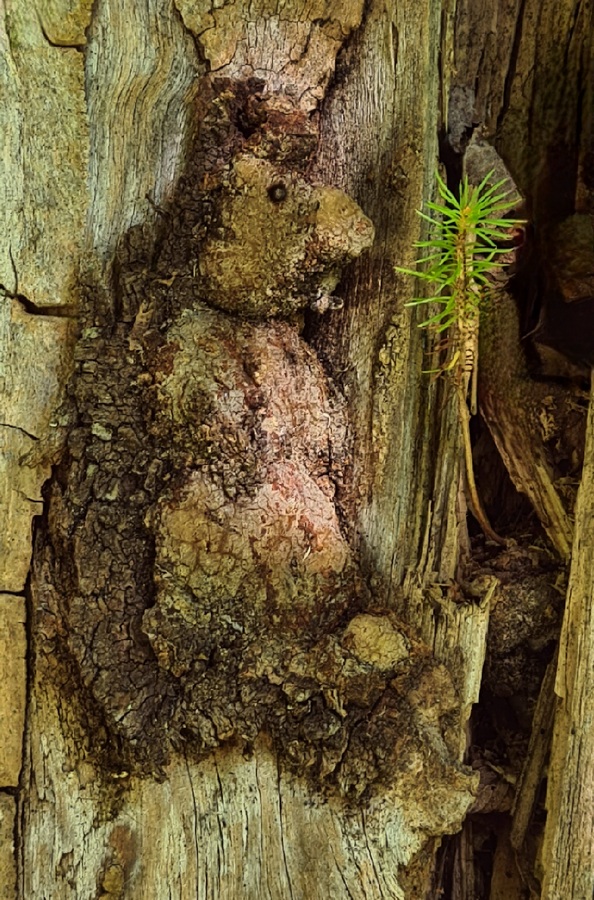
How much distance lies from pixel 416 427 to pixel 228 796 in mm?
928

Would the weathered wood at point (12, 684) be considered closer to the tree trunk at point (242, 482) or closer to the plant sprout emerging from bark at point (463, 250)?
the tree trunk at point (242, 482)

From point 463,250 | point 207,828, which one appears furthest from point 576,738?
point 463,250

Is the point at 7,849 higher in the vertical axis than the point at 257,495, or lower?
lower

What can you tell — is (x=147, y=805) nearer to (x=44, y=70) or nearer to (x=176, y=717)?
(x=176, y=717)

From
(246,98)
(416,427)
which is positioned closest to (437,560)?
(416,427)

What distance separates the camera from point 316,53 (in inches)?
74.5

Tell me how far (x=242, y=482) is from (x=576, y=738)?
940 millimetres

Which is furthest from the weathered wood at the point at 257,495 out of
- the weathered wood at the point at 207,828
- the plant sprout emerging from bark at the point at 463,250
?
the plant sprout emerging from bark at the point at 463,250

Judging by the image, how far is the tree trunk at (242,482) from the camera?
171 cm

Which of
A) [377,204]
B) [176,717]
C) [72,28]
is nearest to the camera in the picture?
[176,717]

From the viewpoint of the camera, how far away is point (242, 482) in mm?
1750

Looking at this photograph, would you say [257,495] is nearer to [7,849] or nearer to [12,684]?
[12,684]

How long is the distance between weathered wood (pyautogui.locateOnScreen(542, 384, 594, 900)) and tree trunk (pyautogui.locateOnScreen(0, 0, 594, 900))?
0.02 meters

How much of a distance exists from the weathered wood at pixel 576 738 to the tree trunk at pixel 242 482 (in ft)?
0.05
